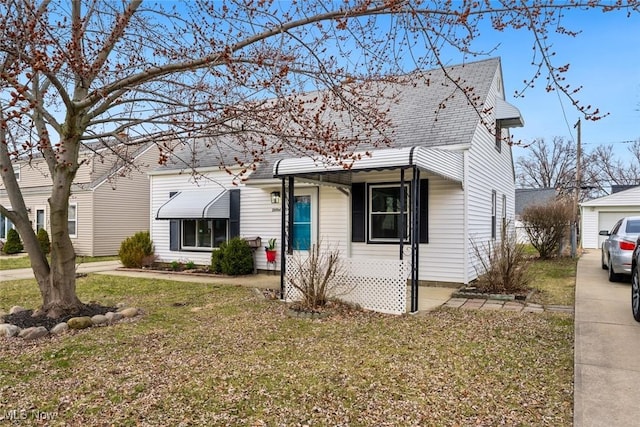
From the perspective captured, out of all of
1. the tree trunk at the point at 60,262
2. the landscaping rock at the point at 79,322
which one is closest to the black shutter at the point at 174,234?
the tree trunk at the point at 60,262

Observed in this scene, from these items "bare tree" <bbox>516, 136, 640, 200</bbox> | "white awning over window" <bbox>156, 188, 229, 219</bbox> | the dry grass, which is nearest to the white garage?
the dry grass

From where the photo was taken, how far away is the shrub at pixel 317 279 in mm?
7266

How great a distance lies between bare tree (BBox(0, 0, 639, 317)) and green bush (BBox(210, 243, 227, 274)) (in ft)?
17.5

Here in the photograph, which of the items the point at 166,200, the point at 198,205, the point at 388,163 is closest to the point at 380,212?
the point at 388,163

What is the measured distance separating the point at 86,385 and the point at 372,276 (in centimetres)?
452

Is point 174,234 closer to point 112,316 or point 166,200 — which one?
point 166,200

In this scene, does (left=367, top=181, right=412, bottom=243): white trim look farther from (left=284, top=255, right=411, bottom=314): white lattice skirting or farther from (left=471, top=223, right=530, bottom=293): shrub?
(left=284, top=255, right=411, bottom=314): white lattice skirting

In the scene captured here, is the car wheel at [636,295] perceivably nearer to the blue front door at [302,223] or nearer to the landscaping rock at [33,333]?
the blue front door at [302,223]

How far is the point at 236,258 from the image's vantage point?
11.8 metres

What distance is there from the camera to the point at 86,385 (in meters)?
4.14

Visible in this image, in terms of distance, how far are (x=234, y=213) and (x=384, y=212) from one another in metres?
4.61

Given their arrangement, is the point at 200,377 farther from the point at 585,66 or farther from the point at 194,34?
the point at 585,66

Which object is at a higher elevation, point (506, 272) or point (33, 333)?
point (506, 272)

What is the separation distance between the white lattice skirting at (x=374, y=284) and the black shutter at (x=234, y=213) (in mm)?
5291
